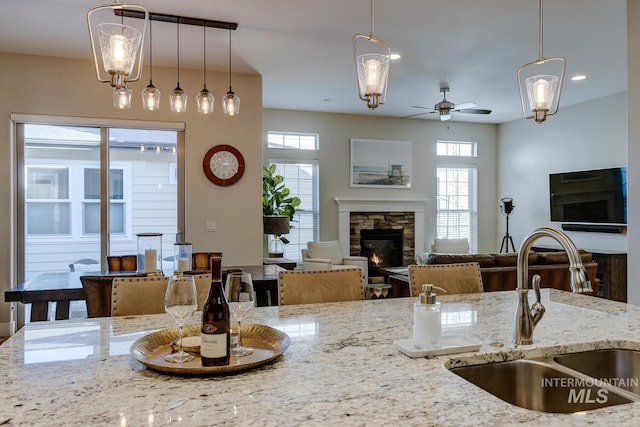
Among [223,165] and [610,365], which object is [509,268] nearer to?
[610,365]

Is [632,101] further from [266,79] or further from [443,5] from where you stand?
[266,79]

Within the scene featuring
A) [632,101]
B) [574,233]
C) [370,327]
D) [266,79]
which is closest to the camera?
[370,327]

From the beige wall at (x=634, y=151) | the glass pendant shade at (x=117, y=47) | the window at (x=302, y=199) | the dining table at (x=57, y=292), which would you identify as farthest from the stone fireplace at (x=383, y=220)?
the glass pendant shade at (x=117, y=47)

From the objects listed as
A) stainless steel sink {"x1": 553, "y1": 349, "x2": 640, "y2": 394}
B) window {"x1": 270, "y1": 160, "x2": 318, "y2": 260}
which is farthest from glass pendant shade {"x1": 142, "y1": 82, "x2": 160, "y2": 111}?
window {"x1": 270, "y1": 160, "x2": 318, "y2": 260}

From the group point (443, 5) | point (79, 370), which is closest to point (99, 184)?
point (443, 5)

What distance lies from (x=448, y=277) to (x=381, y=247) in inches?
213

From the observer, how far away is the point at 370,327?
1.60 meters

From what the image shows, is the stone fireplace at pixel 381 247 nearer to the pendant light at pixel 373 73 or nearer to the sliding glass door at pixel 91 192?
the sliding glass door at pixel 91 192

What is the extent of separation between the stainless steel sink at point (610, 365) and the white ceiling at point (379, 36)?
2.78m

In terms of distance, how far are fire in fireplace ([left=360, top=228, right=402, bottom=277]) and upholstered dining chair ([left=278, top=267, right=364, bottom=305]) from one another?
5414mm

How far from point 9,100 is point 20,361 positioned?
13.9ft

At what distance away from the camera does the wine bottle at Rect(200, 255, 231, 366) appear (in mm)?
1164

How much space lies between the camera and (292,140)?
24.1 ft

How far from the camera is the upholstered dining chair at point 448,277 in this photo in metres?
2.29
